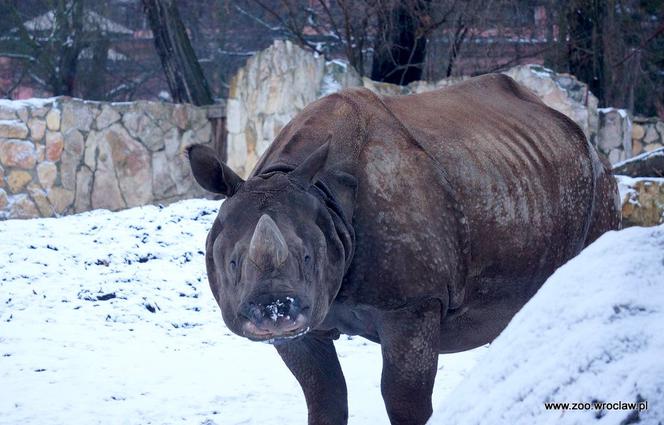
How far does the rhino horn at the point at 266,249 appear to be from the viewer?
3471 mm

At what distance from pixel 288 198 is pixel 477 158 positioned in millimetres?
1135

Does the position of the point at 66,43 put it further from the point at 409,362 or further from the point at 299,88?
the point at 409,362

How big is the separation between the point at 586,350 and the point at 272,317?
5.39 ft

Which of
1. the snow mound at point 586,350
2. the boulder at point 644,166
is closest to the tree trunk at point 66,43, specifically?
the boulder at point 644,166

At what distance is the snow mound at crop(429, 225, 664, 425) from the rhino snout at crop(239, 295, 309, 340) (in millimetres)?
1239

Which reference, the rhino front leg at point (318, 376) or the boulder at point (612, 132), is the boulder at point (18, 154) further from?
the rhino front leg at point (318, 376)

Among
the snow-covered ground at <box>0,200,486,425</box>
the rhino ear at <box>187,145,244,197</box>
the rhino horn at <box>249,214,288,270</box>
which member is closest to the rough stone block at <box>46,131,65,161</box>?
the snow-covered ground at <box>0,200,486,425</box>

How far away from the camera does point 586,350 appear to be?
1.89 m

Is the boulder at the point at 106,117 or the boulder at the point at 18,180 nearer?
the boulder at the point at 18,180

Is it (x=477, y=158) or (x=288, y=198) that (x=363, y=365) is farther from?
(x=288, y=198)

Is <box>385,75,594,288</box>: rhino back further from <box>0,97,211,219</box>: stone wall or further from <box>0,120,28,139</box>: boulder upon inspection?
<box>0,120,28,139</box>: boulder

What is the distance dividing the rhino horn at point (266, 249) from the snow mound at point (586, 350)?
135cm

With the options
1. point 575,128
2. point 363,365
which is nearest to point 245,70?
point 363,365

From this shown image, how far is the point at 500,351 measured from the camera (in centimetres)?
215
